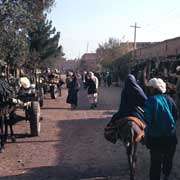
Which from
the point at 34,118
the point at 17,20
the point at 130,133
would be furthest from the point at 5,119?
the point at 17,20

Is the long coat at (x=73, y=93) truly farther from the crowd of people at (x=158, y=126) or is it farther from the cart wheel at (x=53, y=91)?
the crowd of people at (x=158, y=126)

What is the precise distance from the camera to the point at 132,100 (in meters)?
8.85

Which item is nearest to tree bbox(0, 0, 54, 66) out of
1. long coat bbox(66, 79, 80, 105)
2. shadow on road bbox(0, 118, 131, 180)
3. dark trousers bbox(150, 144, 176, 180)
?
long coat bbox(66, 79, 80, 105)

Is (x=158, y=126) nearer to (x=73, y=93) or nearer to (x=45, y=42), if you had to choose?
(x=73, y=93)

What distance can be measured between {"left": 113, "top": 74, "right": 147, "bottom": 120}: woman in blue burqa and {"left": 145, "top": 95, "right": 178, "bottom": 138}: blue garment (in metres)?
1.11

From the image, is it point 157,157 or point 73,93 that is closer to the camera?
point 157,157

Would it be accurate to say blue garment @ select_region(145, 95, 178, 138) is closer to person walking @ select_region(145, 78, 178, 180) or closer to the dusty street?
person walking @ select_region(145, 78, 178, 180)

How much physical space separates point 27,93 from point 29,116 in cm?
80

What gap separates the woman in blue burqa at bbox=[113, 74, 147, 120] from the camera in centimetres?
882

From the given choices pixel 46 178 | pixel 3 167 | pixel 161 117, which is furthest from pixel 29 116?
pixel 161 117

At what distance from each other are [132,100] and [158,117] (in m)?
1.27

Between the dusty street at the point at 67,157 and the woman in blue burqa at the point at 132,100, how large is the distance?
1.11m

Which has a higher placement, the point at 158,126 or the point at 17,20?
the point at 17,20

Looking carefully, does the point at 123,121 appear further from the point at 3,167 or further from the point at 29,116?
the point at 29,116
